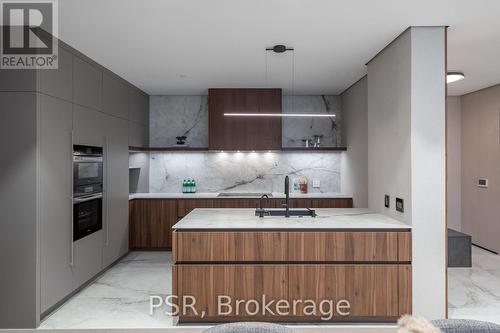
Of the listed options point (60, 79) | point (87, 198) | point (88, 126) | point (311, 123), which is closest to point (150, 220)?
point (87, 198)

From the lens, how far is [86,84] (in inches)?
145

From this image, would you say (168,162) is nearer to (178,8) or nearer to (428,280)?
(178,8)

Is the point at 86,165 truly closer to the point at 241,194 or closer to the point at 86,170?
the point at 86,170

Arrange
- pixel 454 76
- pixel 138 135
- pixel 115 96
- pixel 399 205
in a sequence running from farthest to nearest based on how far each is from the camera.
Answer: pixel 138 135 → pixel 115 96 → pixel 454 76 → pixel 399 205

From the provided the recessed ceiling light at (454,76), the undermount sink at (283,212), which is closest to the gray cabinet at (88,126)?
the undermount sink at (283,212)

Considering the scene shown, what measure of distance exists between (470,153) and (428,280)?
3725 millimetres

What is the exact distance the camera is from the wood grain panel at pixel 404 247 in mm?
2811

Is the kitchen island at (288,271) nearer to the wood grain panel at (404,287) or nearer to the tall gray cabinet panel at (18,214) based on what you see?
the wood grain panel at (404,287)

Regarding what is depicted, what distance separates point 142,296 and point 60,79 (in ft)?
7.56

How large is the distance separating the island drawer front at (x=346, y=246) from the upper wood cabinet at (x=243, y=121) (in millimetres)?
2647

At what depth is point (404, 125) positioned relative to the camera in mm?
2992

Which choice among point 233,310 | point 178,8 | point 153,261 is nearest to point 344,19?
point 178,8

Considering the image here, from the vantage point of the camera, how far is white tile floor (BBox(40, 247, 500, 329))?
2.97 metres

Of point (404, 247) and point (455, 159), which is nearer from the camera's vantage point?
point (404, 247)
